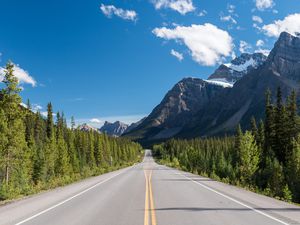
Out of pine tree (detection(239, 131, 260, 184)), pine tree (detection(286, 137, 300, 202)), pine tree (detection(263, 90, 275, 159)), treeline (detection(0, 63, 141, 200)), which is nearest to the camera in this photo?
treeline (detection(0, 63, 141, 200))

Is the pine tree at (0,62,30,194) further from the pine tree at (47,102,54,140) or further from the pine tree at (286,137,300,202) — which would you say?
the pine tree at (47,102,54,140)

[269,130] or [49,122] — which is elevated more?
[49,122]

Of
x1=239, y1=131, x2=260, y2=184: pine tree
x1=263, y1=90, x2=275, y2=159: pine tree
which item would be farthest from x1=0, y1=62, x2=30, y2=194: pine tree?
x1=263, y1=90, x2=275, y2=159: pine tree

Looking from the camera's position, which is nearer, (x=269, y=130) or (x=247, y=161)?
(x=247, y=161)

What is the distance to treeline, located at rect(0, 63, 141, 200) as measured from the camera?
34.5 meters

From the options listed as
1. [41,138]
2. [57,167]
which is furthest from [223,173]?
[41,138]

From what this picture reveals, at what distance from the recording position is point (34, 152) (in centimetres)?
7075

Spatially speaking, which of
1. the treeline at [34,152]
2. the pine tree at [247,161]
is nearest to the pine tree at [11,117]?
the treeline at [34,152]

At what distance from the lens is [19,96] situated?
34875mm

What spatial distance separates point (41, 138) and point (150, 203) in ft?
274

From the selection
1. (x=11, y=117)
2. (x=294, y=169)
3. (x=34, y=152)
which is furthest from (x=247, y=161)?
(x=34, y=152)

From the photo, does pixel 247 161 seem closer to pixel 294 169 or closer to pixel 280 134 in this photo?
pixel 280 134

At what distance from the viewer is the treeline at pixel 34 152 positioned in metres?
34.5

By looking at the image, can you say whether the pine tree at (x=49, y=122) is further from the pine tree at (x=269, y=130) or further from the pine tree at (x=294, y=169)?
the pine tree at (x=294, y=169)
